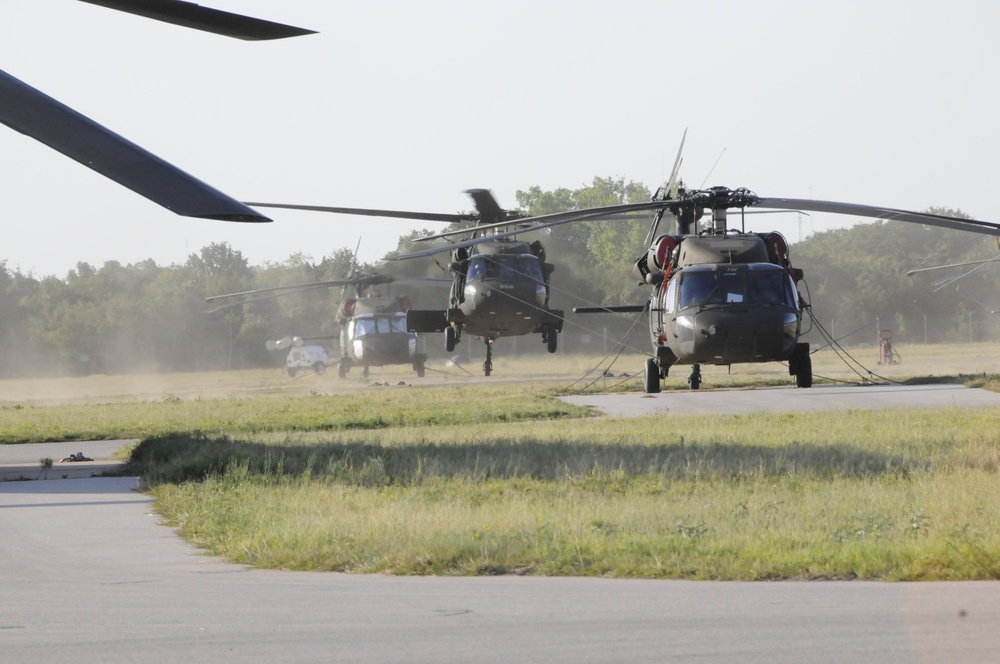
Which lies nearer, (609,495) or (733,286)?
(609,495)

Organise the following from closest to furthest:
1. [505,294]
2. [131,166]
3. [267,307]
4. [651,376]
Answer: [131,166]
[651,376]
[505,294]
[267,307]

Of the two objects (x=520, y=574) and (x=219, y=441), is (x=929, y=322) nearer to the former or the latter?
(x=219, y=441)

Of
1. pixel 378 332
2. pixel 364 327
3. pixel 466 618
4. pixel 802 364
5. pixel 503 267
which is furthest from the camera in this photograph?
pixel 364 327

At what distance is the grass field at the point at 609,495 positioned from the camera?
26.2 ft

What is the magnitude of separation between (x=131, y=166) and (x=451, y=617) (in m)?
5.79

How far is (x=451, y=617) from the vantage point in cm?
636

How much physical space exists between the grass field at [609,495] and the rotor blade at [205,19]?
443cm

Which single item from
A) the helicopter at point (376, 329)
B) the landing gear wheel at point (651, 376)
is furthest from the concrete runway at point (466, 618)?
the helicopter at point (376, 329)

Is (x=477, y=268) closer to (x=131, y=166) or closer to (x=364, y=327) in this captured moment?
(x=131, y=166)

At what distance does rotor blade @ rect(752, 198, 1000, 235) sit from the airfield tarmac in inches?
506

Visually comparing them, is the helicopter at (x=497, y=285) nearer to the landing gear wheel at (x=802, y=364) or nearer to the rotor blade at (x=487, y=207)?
the rotor blade at (x=487, y=207)

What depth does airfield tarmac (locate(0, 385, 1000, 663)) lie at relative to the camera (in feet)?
18.2

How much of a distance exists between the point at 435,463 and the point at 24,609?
7274mm

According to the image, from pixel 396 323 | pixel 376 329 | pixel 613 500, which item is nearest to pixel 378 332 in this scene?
pixel 376 329
